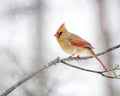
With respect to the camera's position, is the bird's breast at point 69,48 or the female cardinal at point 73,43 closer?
the female cardinal at point 73,43

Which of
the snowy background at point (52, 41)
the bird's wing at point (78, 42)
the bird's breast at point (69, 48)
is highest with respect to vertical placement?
the bird's wing at point (78, 42)

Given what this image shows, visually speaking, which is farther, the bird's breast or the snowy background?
the snowy background

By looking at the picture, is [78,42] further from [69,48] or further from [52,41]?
[52,41]

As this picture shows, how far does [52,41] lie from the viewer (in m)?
6.83

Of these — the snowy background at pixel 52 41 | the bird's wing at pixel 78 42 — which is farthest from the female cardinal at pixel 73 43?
the snowy background at pixel 52 41

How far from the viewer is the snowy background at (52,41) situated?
4.18m

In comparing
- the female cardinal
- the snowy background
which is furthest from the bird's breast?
the snowy background

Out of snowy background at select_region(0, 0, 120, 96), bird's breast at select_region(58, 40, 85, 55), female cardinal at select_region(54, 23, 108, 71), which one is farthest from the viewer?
snowy background at select_region(0, 0, 120, 96)

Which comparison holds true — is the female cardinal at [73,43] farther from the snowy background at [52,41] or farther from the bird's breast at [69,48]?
the snowy background at [52,41]

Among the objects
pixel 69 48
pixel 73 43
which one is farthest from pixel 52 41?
pixel 73 43

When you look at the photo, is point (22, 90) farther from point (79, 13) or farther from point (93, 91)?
point (79, 13)

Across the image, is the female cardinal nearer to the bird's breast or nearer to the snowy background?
the bird's breast

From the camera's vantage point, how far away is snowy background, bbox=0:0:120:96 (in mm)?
4184

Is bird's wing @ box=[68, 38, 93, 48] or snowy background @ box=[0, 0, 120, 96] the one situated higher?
bird's wing @ box=[68, 38, 93, 48]
